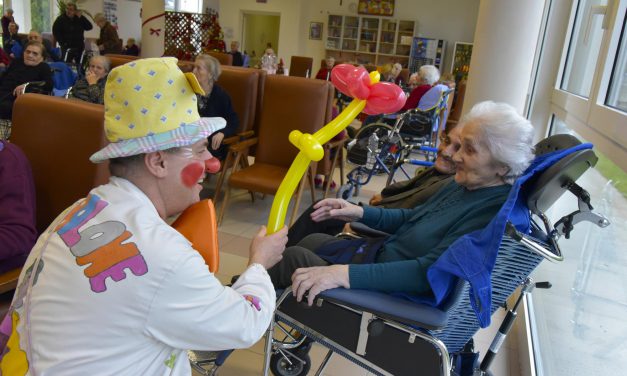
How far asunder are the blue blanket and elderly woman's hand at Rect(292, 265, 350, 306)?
0.26 metres

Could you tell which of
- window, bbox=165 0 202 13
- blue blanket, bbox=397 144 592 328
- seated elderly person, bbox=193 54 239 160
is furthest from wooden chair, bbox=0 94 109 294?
window, bbox=165 0 202 13

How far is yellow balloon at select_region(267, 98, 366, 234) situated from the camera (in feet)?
4.45

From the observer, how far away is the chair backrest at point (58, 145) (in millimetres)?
1710

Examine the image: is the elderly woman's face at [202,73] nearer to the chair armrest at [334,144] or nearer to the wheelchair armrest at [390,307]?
the chair armrest at [334,144]

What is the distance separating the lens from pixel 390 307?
130cm

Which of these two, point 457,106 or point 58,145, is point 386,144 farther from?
point 457,106

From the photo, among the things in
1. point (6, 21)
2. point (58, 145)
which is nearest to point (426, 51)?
point (6, 21)

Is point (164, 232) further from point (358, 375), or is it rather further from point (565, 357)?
point (565, 357)

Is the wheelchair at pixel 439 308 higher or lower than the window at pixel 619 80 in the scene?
lower

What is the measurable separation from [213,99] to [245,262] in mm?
1496

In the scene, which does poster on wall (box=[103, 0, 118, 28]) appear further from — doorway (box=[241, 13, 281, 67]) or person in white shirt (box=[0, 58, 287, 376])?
person in white shirt (box=[0, 58, 287, 376])

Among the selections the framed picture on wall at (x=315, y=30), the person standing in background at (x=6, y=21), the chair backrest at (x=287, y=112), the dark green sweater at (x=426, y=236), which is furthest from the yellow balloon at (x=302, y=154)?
the framed picture on wall at (x=315, y=30)

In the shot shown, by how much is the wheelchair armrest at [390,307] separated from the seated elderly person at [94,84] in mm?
3195

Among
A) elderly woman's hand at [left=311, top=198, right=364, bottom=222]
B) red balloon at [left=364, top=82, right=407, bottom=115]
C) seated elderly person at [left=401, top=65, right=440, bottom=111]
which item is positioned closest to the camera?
red balloon at [left=364, top=82, right=407, bottom=115]
